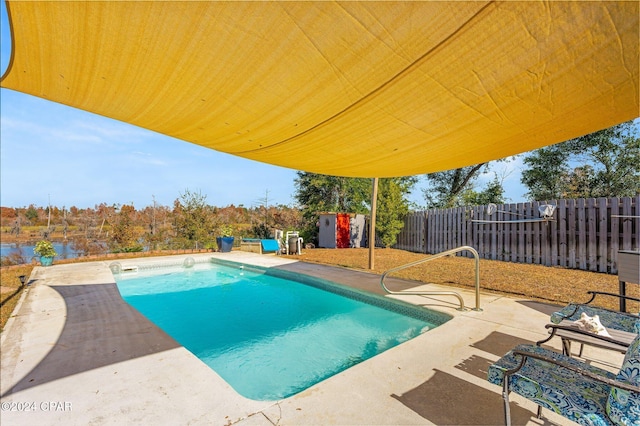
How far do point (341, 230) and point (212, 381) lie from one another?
1163 cm

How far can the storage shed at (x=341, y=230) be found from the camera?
13.7m

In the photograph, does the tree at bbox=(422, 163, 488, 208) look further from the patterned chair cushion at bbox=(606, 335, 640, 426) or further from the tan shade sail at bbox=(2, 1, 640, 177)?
the patterned chair cushion at bbox=(606, 335, 640, 426)

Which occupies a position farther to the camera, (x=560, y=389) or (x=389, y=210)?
(x=389, y=210)

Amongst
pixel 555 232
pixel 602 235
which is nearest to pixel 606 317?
pixel 602 235

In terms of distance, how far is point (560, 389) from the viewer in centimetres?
161

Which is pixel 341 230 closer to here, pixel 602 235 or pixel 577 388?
pixel 602 235

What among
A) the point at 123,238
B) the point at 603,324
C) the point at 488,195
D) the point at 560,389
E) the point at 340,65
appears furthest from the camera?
the point at 488,195

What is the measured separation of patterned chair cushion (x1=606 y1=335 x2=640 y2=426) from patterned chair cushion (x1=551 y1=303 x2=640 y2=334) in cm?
132

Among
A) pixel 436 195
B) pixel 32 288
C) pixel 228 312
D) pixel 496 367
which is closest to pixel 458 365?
pixel 496 367

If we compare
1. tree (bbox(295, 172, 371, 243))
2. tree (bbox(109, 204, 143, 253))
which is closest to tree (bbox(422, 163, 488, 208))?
tree (bbox(295, 172, 371, 243))

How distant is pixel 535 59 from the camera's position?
6.01ft

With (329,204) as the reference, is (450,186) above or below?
above

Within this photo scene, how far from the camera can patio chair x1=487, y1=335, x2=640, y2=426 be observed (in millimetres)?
1370

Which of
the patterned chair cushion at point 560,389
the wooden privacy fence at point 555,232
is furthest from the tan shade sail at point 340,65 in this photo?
the wooden privacy fence at point 555,232
